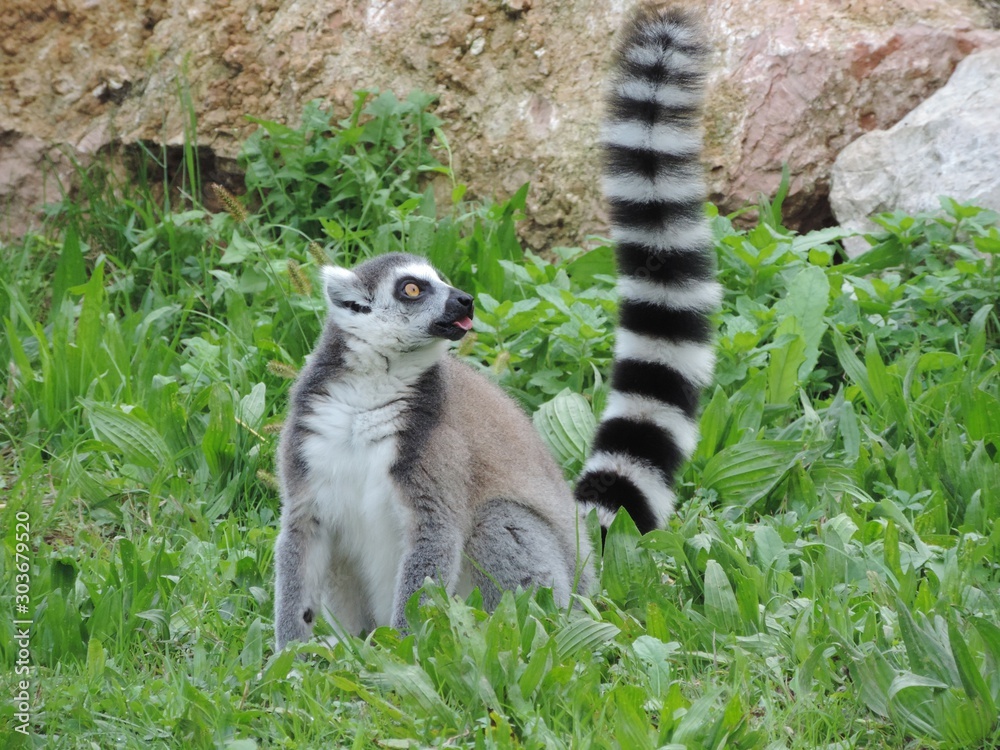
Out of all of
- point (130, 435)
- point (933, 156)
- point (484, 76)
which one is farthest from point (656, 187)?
point (484, 76)

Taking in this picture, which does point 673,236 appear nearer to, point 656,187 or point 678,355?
point 656,187

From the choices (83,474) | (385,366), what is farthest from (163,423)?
(385,366)

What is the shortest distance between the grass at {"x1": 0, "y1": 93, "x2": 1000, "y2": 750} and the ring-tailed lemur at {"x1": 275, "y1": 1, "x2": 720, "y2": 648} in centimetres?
19

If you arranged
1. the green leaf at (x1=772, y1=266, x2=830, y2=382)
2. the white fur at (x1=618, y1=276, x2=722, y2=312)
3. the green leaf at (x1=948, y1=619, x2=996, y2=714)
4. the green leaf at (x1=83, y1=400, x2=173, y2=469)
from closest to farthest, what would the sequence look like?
1. the green leaf at (x1=948, y1=619, x2=996, y2=714)
2. the white fur at (x1=618, y1=276, x2=722, y2=312)
3. the green leaf at (x1=83, y1=400, x2=173, y2=469)
4. the green leaf at (x1=772, y1=266, x2=830, y2=382)

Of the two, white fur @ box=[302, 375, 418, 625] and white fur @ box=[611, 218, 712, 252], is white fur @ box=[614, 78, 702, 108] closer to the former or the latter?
white fur @ box=[611, 218, 712, 252]

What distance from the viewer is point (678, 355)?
12.1ft

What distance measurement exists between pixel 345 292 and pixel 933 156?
3362 millimetres

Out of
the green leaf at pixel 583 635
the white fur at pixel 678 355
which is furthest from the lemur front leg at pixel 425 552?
the white fur at pixel 678 355

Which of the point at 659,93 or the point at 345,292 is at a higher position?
the point at 659,93

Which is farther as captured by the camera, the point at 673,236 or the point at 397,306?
the point at 673,236

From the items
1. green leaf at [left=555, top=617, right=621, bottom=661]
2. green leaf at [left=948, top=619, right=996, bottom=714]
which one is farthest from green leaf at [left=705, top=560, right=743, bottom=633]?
green leaf at [left=948, top=619, right=996, bottom=714]

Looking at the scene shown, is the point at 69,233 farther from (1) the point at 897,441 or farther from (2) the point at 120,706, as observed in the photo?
(1) the point at 897,441

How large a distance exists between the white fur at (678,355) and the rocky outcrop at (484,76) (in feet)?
7.19

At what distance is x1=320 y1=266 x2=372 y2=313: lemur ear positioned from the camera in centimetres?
347
